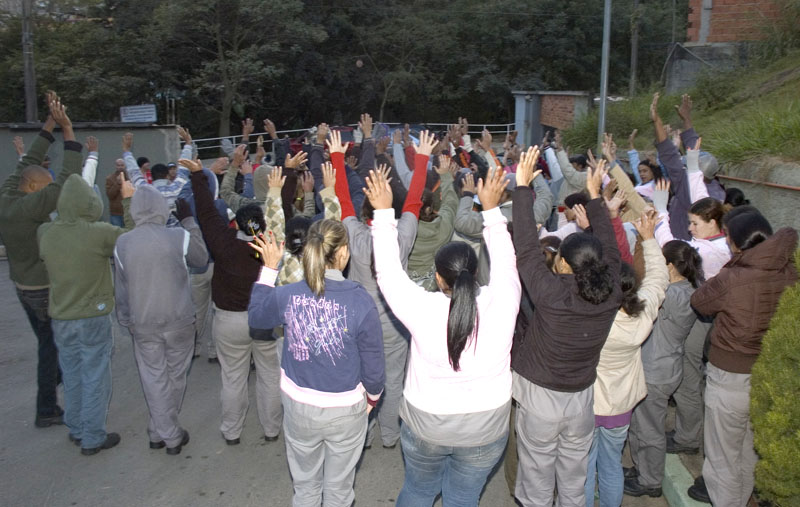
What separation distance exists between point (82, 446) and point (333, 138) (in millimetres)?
3062

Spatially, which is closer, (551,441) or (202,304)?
(551,441)

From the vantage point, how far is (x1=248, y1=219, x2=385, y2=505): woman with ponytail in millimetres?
3375

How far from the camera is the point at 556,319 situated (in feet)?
11.1

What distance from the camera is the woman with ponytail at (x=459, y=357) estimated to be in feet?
10.4

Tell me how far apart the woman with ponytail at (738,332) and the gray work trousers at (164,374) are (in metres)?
3.64

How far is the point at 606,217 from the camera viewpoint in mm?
3805

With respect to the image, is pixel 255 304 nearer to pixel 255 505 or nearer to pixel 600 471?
pixel 255 505

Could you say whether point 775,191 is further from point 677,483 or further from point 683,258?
point 677,483

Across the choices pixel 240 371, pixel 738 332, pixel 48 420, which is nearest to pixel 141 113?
pixel 48 420

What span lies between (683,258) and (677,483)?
5.17 feet

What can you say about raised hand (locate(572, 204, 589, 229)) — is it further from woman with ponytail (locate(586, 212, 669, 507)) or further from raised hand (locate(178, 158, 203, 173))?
raised hand (locate(178, 158, 203, 173))

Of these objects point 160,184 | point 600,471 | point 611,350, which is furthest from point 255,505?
point 160,184

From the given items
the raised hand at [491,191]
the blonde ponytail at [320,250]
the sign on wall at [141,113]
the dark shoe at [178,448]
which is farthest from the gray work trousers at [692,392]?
the sign on wall at [141,113]

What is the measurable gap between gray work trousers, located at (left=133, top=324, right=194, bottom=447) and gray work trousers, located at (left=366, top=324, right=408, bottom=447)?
1520 millimetres
